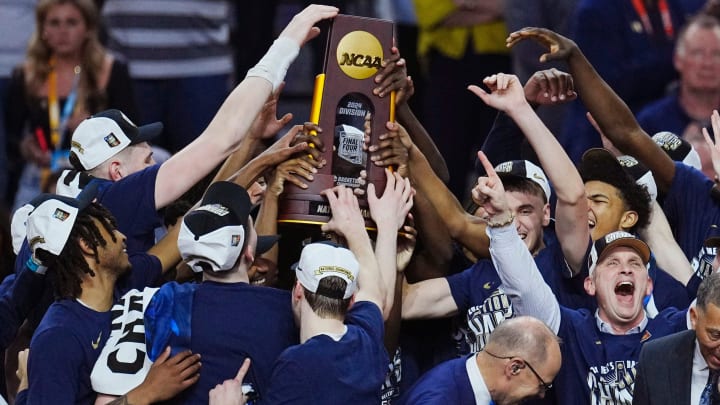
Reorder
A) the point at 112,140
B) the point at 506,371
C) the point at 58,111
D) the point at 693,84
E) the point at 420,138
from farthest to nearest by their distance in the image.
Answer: the point at 693,84 < the point at 58,111 < the point at 420,138 < the point at 112,140 < the point at 506,371

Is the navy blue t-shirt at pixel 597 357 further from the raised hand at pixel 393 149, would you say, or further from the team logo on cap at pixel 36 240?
the team logo on cap at pixel 36 240

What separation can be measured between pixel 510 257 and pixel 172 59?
456 cm

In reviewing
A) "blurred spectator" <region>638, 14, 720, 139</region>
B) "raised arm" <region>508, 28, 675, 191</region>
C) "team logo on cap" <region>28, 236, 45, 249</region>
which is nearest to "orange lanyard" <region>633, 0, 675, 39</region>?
"blurred spectator" <region>638, 14, 720, 139</region>

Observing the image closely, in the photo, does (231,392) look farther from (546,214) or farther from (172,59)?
(172,59)

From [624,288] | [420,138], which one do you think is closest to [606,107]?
[420,138]

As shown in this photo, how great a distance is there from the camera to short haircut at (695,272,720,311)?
Answer: 6.33m

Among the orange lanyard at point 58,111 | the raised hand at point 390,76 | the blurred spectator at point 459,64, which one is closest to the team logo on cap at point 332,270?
the raised hand at point 390,76

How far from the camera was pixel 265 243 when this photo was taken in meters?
6.86

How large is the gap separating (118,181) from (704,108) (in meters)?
4.61

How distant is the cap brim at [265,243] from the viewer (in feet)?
22.4

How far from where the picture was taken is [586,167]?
7699mm

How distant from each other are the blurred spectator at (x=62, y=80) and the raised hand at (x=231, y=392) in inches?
157

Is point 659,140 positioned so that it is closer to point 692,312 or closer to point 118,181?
point 692,312

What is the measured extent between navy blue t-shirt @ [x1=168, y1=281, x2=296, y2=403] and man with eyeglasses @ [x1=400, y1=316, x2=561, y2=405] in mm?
635
